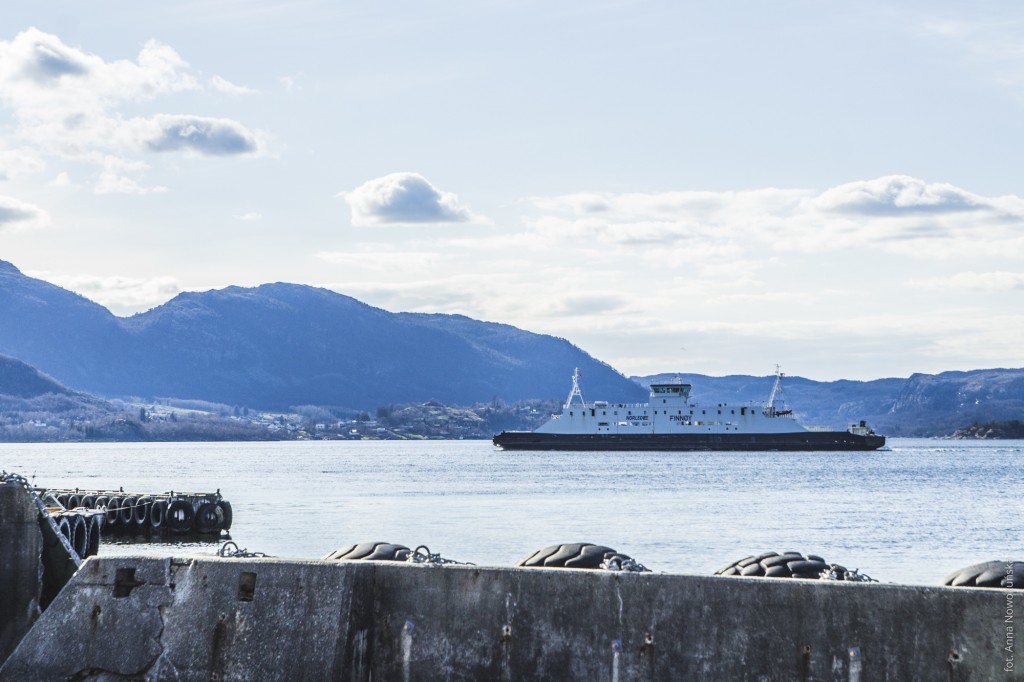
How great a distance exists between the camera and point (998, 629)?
24.9 feet

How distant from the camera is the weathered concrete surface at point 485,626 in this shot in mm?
7785

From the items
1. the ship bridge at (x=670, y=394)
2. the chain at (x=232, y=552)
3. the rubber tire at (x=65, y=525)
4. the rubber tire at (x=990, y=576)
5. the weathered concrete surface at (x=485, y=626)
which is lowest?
the rubber tire at (x=65, y=525)

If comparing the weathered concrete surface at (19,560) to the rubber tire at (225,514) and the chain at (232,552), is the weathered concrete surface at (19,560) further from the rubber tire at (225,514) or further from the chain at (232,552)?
the rubber tire at (225,514)

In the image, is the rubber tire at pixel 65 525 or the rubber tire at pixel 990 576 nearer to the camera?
the rubber tire at pixel 990 576

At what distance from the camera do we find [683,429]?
141 metres

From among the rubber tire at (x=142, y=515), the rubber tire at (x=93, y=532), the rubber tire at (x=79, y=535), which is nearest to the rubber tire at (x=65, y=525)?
the rubber tire at (x=79, y=535)

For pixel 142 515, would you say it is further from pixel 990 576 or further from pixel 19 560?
pixel 990 576

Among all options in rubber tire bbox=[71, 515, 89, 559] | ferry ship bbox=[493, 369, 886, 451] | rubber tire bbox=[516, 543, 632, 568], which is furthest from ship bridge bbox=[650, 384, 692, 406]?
rubber tire bbox=[516, 543, 632, 568]

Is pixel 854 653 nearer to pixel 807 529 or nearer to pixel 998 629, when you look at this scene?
pixel 998 629

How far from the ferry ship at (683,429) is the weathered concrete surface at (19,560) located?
12969 centimetres

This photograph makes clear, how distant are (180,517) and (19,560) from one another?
3587cm

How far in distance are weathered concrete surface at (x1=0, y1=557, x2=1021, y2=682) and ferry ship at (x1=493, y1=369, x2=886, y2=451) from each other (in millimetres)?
131418

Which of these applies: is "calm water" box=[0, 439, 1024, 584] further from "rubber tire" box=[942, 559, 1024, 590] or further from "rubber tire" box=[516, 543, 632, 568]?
"rubber tire" box=[516, 543, 632, 568]

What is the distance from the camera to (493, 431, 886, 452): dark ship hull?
458 ft
